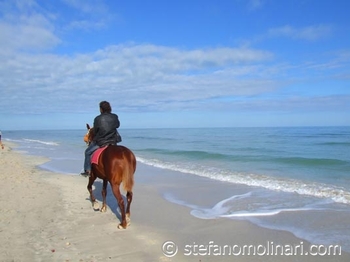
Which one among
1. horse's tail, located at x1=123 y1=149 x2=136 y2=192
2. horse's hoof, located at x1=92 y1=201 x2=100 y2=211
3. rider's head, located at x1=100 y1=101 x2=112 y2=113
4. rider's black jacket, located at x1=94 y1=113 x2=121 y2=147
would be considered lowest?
horse's hoof, located at x1=92 y1=201 x2=100 y2=211

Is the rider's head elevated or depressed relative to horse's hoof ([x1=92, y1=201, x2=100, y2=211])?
elevated

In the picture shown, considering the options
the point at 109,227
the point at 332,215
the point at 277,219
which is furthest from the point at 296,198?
the point at 109,227

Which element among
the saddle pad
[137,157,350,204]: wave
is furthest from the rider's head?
[137,157,350,204]: wave

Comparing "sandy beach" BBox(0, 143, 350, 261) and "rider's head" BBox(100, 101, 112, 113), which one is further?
"rider's head" BBox(100, 101, 112, 113)

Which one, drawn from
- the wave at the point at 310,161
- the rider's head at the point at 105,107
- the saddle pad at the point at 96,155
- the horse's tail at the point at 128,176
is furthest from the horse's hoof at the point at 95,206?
the wave at the point at 310,161

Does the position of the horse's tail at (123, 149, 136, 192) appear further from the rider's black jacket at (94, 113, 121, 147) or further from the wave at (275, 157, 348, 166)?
the wave at (275, 157, 348, 166)

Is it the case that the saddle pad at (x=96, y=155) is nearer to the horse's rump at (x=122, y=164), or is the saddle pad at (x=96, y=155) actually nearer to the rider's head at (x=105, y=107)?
the horse's rump at (x=122, y=164)

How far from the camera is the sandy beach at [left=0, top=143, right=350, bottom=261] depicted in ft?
15.6

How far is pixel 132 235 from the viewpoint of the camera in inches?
224

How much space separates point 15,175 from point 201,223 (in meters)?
8.72

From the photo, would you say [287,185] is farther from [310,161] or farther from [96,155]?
[310,161]

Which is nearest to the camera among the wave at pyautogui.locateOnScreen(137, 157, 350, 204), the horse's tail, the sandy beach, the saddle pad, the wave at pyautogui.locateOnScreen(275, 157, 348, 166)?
the sandy beach

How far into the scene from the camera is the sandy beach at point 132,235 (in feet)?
15.6

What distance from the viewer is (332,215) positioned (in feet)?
23.0
